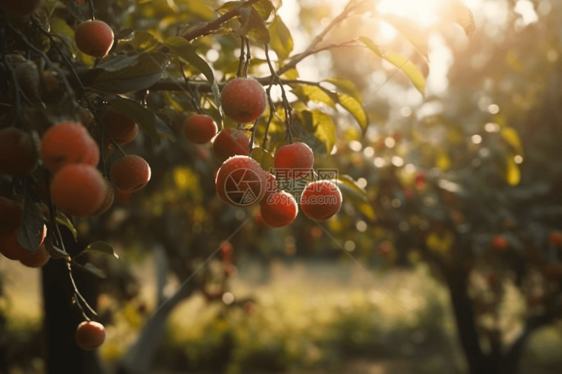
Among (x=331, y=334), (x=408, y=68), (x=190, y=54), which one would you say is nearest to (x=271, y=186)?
(x=190, y=54)

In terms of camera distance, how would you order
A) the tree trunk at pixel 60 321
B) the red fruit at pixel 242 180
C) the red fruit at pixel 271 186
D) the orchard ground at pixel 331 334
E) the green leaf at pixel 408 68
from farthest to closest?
the orchard ground at pixel 331 334
the tree trunk at pixel 60 321
the green leaf at pixel 408 68
the red fruit at pixel 271 186
the red fruit at pixel 242 180

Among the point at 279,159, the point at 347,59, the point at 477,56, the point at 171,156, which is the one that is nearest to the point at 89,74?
the point at 279,159

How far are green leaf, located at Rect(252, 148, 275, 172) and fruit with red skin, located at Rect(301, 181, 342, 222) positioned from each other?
9cm

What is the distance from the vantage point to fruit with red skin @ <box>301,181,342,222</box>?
0.87m

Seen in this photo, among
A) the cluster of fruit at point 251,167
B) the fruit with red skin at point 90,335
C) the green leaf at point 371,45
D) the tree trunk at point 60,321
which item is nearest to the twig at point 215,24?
the cluster of fruit at point 251,167

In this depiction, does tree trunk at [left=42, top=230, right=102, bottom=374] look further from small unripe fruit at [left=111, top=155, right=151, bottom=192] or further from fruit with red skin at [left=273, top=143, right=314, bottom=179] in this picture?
fruit with red skin at [left=273, top=143, right=314, bottom=179]

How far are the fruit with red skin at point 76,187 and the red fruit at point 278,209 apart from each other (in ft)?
1.23

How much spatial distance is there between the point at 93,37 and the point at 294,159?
0.44m

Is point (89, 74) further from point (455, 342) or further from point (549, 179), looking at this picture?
point (455, 342)

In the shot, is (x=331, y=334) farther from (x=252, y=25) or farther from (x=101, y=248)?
(x=252, y=25)

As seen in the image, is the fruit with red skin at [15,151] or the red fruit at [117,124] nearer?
the fruit with red skin at [15,151]

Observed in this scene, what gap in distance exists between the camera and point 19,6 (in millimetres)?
633

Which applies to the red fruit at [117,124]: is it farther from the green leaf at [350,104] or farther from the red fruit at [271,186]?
the green leaf at [350,104]

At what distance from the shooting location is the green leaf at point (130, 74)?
2.34 feet
